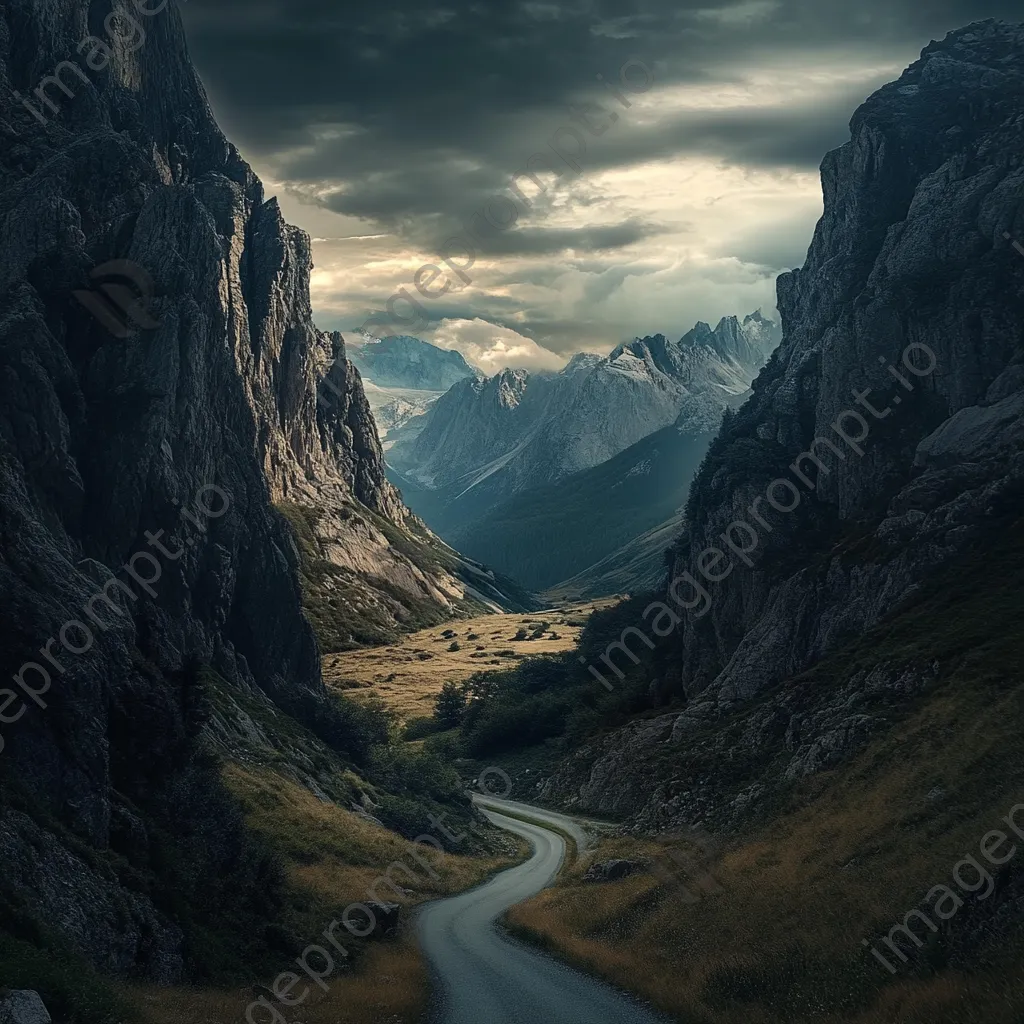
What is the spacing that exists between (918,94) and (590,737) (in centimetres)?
9400

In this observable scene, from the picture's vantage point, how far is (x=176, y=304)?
88312 millimetres

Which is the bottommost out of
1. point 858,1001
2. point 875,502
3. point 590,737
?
point 590,737

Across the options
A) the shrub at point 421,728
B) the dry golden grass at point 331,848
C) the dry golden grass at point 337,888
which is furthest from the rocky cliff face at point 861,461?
the shrub at point 421,728

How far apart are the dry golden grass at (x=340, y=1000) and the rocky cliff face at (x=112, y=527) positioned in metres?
1.90

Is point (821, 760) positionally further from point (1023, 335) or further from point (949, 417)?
point (1023, 335)

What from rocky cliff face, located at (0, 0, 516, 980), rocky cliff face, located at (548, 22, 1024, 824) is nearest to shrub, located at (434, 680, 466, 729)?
rocky cliff face, located at (548, 22, 1024, 824)

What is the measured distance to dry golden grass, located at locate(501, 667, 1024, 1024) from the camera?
21109mm

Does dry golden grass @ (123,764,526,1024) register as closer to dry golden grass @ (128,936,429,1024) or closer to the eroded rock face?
dry golden grass @ (128,936,429,1024)

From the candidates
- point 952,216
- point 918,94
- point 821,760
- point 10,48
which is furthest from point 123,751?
point 918,94

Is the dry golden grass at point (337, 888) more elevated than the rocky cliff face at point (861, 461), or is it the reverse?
the rocky cliff face at point (861, 461)

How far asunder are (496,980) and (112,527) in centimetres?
4954

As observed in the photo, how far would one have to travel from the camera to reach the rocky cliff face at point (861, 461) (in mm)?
61344

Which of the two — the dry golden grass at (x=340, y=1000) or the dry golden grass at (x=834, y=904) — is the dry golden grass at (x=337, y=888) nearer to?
the dry golden grass at (x=340, y=1000)

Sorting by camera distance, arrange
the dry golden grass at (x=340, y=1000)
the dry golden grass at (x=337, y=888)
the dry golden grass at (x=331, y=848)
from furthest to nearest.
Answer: the dry golden grass at (x=331, y=848)
the dry golden grass at (x=337, y=888)
the dry golden grass at (x=340, y=1000)
